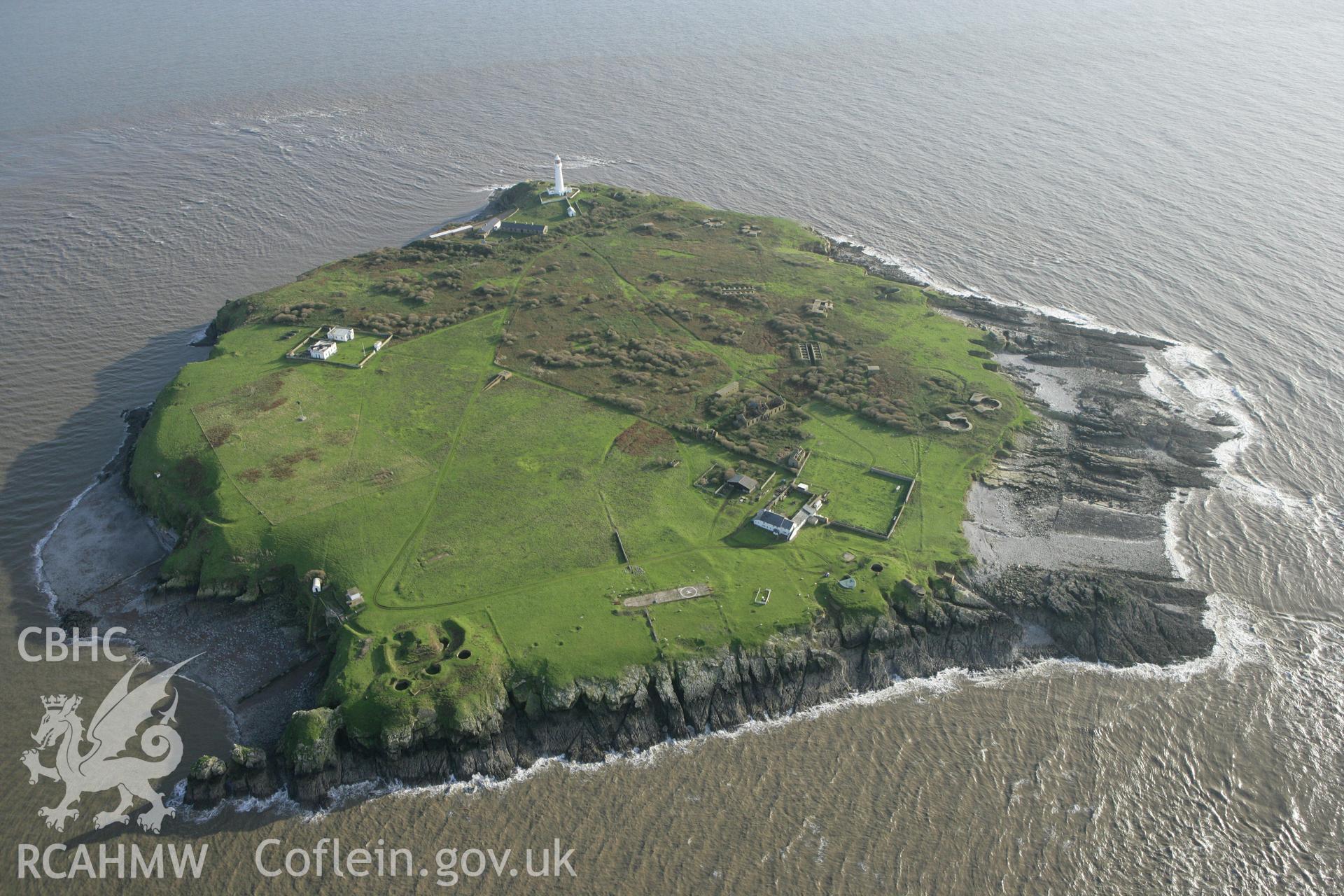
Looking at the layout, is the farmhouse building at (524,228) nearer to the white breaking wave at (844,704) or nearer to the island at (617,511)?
the island at (617,511)

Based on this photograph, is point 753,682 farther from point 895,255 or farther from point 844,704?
point 895,255

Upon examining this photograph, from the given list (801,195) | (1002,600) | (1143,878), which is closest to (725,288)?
(801,195)

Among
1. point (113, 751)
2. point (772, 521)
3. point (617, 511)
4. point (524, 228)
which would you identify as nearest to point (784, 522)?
point (772, 521)

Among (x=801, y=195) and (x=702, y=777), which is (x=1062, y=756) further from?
(x=801, y=195)

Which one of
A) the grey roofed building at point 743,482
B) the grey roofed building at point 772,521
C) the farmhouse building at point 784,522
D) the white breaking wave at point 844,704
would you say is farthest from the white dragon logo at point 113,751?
the grey roofed building at point 743,482

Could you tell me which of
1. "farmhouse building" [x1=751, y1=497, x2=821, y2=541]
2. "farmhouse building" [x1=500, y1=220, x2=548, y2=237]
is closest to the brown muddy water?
"farmhouse building" [x1=751, y1=497, x2=821, y2=541]

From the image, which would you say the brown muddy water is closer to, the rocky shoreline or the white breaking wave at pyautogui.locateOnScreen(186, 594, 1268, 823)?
the white breaking wave at pyautogui.locateOnScreen(186, 594, 1268, 823)
